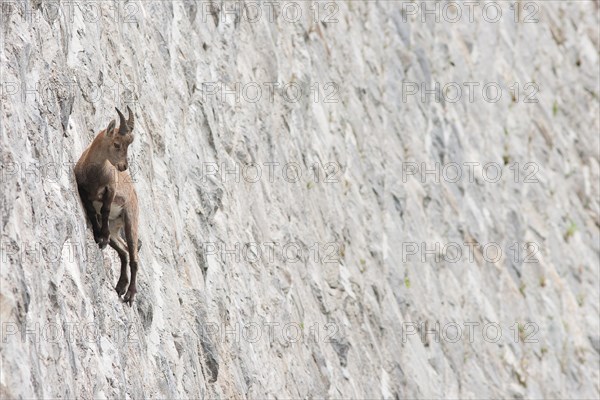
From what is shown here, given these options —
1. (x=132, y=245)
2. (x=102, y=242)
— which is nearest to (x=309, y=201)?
(x=132, y=245)

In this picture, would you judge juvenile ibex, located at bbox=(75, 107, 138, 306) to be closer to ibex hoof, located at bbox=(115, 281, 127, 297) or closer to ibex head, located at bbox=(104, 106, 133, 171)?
ibex head, located at bbox=(104, 106, 133, 171)

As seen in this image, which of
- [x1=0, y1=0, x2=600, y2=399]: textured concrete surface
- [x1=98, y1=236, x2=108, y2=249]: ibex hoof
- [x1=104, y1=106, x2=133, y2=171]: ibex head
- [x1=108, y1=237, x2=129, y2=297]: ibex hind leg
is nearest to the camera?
[x1=0, y1=0, x2=600, y2=399]: textured concrete surface

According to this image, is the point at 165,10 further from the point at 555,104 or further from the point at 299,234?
the point at 555,104

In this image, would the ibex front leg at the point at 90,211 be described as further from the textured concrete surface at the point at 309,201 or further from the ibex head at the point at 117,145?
the ibex head at the point at 117,145

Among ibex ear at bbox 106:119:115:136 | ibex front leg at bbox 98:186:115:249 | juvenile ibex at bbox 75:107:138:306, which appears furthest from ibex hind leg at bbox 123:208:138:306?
ibex ear at bbox 106:119:115:136

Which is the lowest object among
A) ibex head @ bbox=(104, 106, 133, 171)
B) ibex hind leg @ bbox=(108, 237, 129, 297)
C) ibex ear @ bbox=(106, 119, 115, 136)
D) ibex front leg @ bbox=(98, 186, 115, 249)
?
ibex hind leg @ bbox=(108, 237, 129, 297)

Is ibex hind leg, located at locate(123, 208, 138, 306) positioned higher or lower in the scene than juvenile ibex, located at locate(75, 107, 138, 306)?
lower

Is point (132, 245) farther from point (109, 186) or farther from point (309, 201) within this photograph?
point (309, 201)

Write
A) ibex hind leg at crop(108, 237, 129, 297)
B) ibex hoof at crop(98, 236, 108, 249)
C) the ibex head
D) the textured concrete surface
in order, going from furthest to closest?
ibex hind leg at crop(108, 237, 129, 297) < ibex hoof at crop(98, 236, 108, 249) < the ibex head < the textured concrete surface

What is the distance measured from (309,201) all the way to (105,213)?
5995 millimetres

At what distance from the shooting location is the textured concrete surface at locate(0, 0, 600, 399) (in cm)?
855

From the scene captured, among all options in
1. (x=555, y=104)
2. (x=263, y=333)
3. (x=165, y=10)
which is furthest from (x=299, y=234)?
(x=555, y=104)

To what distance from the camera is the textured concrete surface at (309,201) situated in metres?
8.55

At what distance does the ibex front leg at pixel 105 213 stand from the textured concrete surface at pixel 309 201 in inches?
4.3
